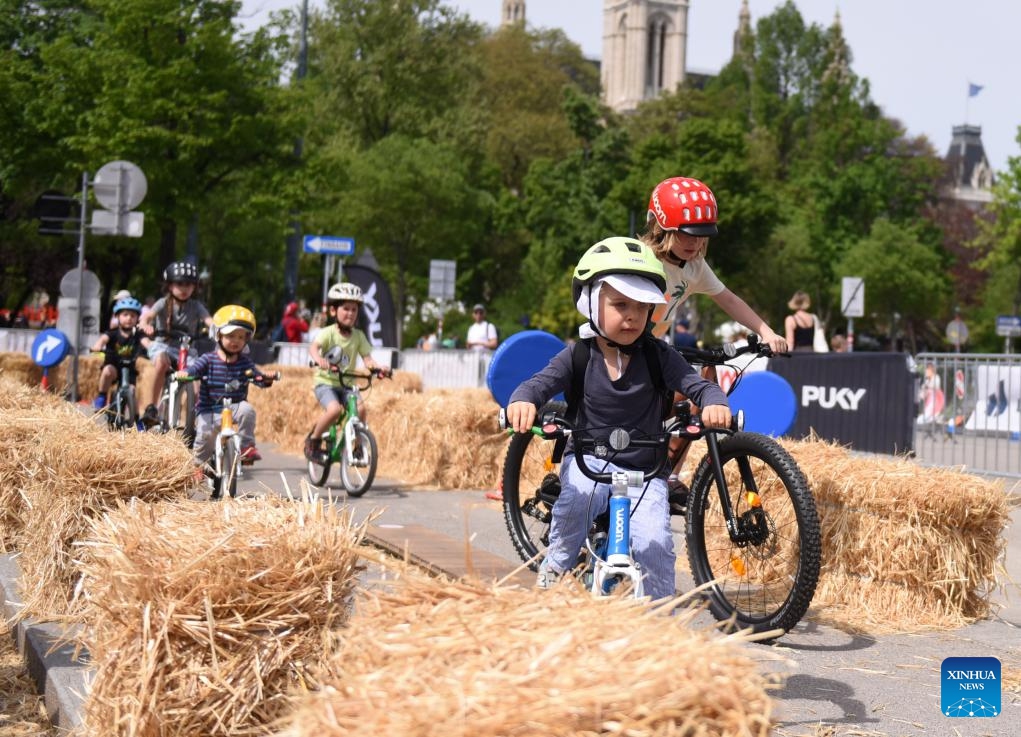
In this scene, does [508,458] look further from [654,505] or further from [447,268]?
[447,268]

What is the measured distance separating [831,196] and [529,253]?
16.8 m

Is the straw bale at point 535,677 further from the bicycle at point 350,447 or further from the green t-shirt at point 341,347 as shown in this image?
the green t-shirt at point 341,347

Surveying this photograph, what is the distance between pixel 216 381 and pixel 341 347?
1816 millimetres

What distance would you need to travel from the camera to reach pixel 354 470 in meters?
11.8

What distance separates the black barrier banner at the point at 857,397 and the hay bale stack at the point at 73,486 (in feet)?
32.1

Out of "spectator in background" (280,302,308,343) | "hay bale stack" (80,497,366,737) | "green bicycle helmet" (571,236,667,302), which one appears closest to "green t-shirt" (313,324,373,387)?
"green bicycle helmet" (571,236,667,302)

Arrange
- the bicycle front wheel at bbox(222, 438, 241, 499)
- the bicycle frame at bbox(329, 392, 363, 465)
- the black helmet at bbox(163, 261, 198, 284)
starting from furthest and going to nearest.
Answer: the black helmet at bbox(163, 261, 198, 284)
the bicycle frame at bbox(329, 392, 363, 465)
the bicycle front wheel at bbox(222, 438, 241, 499)

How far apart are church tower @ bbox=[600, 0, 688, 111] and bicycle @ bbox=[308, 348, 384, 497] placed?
142119 mm

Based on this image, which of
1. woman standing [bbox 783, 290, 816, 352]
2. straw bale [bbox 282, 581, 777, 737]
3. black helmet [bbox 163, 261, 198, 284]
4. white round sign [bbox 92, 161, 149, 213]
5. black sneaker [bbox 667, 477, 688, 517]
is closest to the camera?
straw bale [bbox 282, 581, 777, 737]

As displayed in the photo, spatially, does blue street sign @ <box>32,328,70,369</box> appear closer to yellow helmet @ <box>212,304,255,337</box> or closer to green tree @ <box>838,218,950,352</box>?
yellow helmet @ <box>212,304,255,337</box>

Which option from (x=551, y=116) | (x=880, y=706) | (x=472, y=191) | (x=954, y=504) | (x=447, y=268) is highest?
(x=551, y=116)

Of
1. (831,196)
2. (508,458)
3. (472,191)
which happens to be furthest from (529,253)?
(508,458)

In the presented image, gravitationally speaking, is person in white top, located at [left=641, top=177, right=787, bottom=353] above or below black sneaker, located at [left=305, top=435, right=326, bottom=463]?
above

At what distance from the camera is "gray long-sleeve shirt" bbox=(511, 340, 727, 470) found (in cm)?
493
